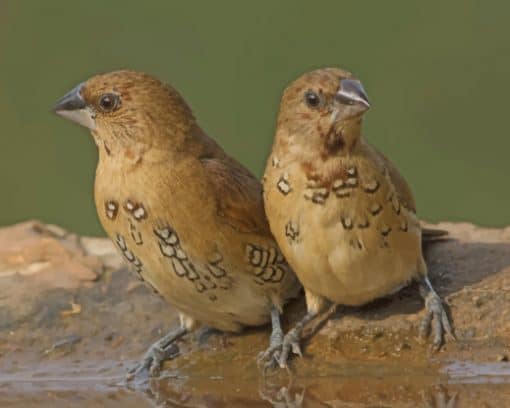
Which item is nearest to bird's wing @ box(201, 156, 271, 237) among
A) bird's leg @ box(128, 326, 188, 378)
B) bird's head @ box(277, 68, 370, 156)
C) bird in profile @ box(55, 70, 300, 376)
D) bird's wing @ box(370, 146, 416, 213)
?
bird in profile @ box(55, 70, 300, 376)

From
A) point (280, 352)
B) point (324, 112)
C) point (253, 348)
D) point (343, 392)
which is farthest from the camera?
point (253, 348)

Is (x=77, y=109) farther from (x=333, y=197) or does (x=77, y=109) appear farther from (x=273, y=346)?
(x=273, y=346)

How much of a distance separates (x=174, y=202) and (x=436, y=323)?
1.19 meters

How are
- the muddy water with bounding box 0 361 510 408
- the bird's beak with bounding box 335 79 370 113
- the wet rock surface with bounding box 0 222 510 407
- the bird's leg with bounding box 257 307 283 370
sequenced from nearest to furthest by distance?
the bird's beak with bounding box 335 79 370 113, the muddy water with bounding box 0 361 510 408, the wet rock surface with bounding box 0 222 510 407, the bird's leg with bounding box 257 307 283 370

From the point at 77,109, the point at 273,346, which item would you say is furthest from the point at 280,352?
the point at 77,109

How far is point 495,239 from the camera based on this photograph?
9266 millimetres

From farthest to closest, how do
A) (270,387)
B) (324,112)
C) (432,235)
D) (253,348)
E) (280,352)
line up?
(432,235)
(253,348)
(280,352)
(270,387)
(324,112)

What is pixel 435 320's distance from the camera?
826cm

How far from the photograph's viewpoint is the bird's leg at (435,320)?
821 cm

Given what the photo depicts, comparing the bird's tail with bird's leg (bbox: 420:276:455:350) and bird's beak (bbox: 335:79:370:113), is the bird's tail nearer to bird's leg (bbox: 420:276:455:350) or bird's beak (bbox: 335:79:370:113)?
bird's leg (bbox: 420:276:455:350)

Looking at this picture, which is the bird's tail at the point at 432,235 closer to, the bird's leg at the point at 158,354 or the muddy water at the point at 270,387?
the muddy water at the point at 270,387

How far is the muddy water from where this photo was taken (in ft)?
25.9

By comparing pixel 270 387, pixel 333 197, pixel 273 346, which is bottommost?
pixel 270 387

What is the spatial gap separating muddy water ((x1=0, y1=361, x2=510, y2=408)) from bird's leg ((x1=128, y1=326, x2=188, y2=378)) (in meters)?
0.06
